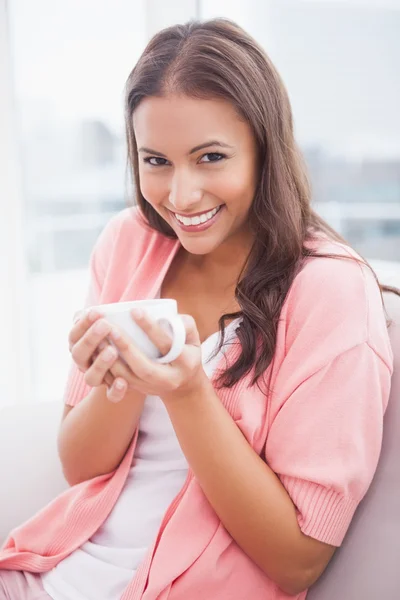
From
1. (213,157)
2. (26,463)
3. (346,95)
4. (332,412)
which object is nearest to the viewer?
(332,412)

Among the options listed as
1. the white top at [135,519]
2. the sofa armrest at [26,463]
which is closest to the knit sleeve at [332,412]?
the white top at [135,519]

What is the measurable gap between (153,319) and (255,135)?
0.47 m

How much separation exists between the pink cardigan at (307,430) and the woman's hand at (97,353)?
0.29m

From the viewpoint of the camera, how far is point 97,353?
818mm

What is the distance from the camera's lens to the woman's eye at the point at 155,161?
1.10 meters

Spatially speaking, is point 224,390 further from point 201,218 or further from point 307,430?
point 201,218

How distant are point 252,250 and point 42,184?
141cm

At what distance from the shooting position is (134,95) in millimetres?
1106

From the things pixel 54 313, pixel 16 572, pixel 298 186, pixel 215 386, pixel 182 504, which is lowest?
pixel 54 313

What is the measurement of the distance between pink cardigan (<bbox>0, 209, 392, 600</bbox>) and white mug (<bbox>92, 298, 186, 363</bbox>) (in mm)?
275

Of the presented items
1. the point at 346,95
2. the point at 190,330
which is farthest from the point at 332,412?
the point at 346,95

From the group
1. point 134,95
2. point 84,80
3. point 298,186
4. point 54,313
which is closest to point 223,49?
point 134,95

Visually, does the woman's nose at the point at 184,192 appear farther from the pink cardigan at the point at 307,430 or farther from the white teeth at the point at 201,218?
the pink cardigan at the point at 307,430

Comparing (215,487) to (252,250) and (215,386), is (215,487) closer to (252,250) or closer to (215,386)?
(215,386)
